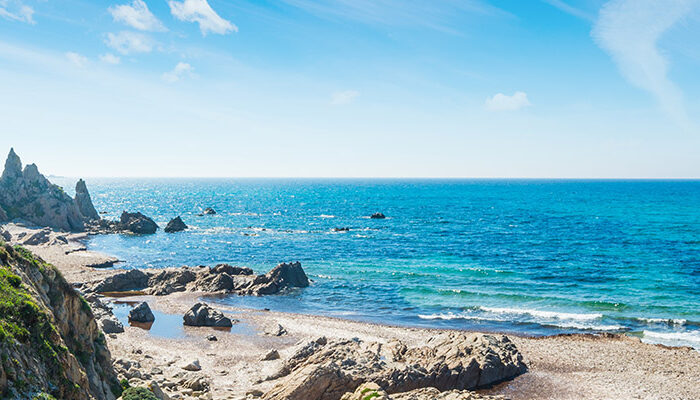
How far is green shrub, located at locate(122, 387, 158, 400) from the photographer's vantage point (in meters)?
19.7

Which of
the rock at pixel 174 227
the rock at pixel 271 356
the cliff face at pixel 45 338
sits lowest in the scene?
the rock at pixel 174 227

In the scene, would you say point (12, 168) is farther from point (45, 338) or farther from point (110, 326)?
point (45, 338)

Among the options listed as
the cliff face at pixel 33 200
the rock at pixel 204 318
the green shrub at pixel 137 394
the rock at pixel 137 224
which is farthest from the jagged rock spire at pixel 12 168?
the green shrub at pixel 137 394

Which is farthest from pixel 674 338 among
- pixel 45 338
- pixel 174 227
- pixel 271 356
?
pixel 174 227

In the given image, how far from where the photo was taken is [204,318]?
44.7m

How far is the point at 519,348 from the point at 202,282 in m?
38.8

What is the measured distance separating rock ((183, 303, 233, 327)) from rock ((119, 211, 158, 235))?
7645cm

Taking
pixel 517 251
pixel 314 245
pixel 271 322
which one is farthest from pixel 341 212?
pixel 271 322

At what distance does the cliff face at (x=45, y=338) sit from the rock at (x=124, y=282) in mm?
38828

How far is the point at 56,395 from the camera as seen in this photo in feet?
50.9

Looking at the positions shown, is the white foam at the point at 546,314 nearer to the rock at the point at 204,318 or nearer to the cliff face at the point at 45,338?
the rock at the point at 204,318

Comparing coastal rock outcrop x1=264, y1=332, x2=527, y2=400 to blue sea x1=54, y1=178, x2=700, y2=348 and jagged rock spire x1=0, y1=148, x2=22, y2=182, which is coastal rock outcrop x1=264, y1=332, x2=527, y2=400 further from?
jagged rock spire x1=0, y1=148, x2=22, y2=182

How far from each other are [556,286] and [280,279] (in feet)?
111

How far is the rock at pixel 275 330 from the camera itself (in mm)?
42841
